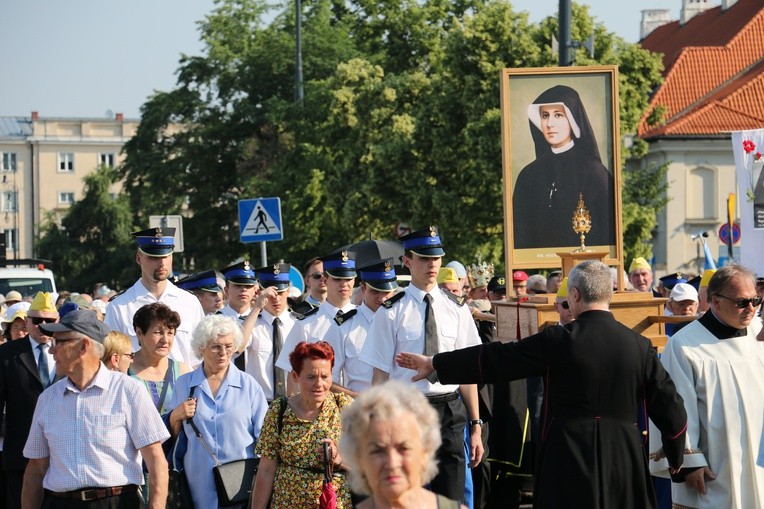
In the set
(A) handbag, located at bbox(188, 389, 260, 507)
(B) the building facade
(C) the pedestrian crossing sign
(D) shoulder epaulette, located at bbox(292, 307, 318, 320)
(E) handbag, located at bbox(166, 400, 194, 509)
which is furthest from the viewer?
(B) the building facade

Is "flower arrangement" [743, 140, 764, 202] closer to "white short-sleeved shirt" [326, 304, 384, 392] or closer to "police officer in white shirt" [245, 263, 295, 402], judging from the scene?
"police officer in white shirt" [245, 263, 295, 402]

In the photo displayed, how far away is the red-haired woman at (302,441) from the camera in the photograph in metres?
7.55

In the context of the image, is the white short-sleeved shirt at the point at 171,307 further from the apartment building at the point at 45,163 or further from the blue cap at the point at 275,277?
the apartment building at the point at 45,163

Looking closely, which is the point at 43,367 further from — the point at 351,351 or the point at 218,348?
the point at 218,348

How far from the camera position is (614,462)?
7434 mm

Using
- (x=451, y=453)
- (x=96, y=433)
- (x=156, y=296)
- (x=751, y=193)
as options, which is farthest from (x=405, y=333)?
(x=751, y=193)

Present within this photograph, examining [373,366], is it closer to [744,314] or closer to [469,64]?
[744,314]

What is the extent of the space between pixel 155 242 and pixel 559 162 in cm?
401

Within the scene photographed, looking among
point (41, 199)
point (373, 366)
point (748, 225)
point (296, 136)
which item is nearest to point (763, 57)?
point (296, 136)

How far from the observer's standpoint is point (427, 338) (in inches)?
373

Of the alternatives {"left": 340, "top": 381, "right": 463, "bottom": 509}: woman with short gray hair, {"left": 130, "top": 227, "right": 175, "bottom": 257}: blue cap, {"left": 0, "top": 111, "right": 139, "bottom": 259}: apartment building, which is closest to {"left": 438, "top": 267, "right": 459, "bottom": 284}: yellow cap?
{"left": 130, "top": 227, "right": 175, "bottom": 257}: blue cap

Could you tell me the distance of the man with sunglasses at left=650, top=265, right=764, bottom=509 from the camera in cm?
823

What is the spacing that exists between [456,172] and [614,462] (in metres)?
27.9

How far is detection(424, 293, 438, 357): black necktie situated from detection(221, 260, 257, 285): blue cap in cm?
291
